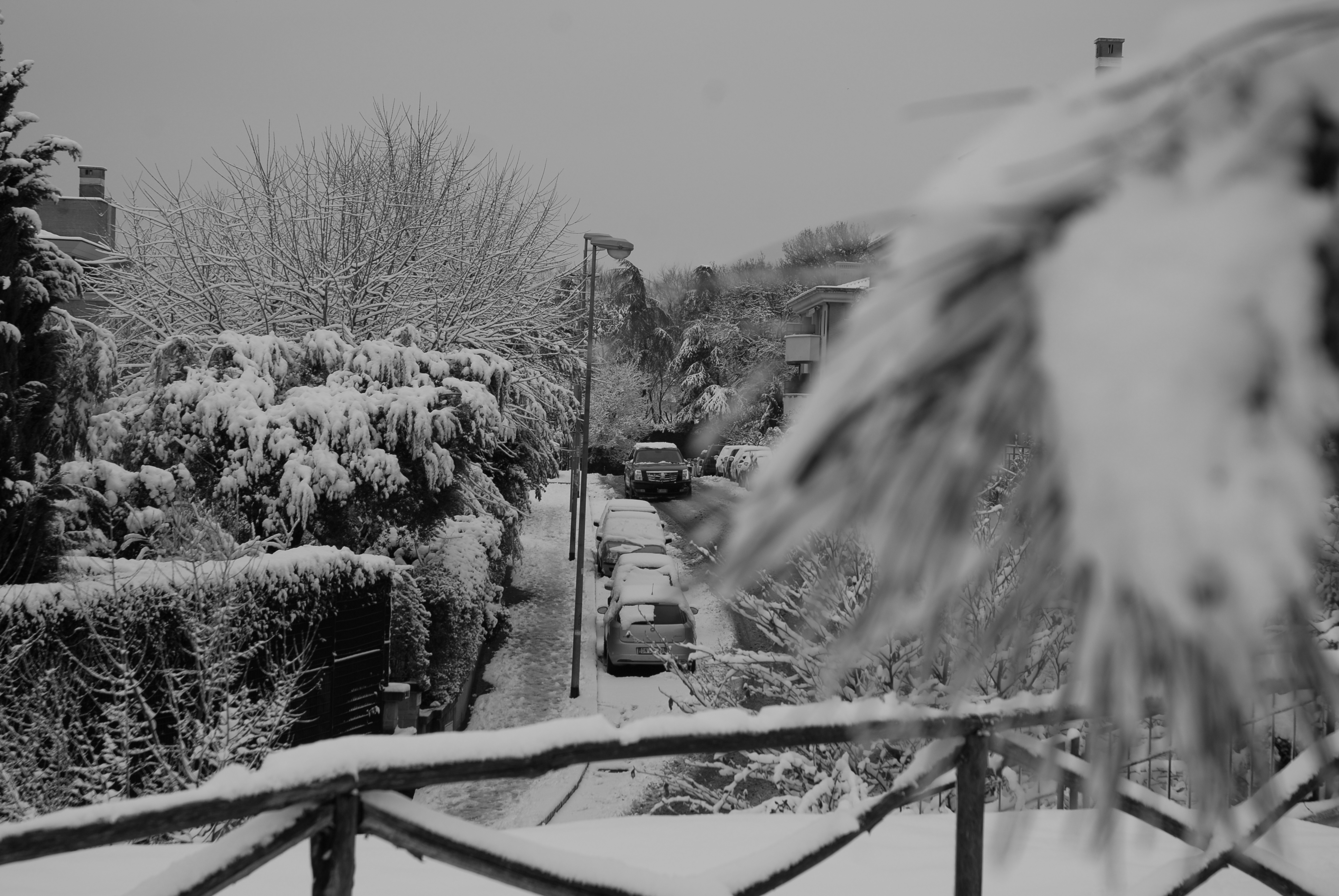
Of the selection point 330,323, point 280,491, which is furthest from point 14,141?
point 330,323

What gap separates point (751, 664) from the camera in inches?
269

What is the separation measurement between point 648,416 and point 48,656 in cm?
2988

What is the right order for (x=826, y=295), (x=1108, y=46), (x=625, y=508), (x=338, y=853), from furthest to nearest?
(x=625, y=508) < (x=826, y=295) < (x=338, y=853) < (x=1108, y=46)

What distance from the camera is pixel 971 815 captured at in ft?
5.69

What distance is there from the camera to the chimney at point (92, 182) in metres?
26.4

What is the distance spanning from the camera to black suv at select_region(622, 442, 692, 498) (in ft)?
84.3

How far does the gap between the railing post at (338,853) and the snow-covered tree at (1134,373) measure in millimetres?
1171

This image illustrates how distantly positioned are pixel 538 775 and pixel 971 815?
2.80 ft

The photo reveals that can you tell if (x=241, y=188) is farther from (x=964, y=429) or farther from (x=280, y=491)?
(x=964, y=429)

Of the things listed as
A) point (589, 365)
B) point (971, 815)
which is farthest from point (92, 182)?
point (971, 815)

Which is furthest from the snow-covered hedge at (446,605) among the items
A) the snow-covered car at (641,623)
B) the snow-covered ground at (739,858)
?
the snow-covered ground at (739,858)

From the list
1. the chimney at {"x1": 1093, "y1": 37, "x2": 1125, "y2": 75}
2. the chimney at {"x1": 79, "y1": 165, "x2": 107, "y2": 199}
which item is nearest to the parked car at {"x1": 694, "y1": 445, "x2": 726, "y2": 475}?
the chimney at {"x1": 79, "y1": 165, "x2": 107, "y2": 199}

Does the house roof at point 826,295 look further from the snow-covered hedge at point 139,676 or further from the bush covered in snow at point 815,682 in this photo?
the snow-covered hedge at point 139,676

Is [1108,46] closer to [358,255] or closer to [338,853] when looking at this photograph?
[338,853]
